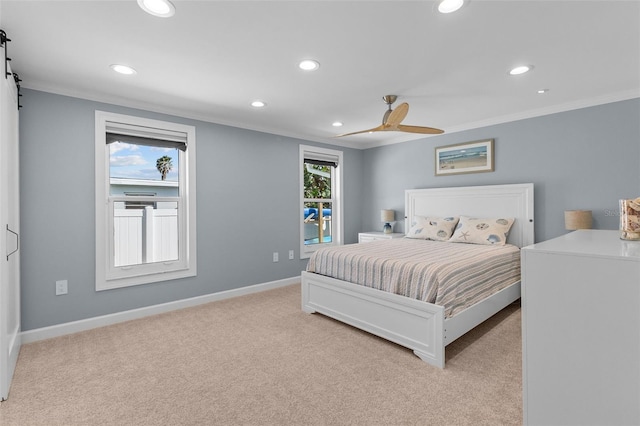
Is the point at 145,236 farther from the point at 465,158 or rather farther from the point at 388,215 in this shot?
the point at 465,158

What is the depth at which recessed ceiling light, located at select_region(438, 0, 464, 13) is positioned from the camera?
1.72 m

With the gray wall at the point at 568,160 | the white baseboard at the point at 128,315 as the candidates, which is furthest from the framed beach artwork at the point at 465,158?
the white baseboard at the point at 128,315

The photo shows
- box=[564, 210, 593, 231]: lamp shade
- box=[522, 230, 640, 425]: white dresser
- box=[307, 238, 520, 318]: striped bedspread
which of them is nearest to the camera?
box=[522, 230, 640, 425]: white dresser

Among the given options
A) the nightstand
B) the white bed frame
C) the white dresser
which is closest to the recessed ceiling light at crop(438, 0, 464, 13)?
the white dresser

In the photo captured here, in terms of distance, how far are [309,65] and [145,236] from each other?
2.53 m

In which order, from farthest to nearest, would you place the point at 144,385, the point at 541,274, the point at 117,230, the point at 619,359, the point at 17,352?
1. the point at 117,230
2. the point at 17,352
3. the point at 144,385
4. the point at 541,274
5. the point at 619,359

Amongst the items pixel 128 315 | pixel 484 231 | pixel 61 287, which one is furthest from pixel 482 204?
pixel 61 287

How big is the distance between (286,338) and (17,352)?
2102 mm

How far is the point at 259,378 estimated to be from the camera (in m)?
2.13

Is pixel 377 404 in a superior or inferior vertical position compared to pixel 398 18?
inferior

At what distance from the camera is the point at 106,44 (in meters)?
2.15

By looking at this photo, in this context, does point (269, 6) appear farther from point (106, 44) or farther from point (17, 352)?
point (17, 352)

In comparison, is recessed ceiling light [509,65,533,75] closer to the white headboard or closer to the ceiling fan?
the ceiling fan

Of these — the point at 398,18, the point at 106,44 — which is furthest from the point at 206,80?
the point at 398,18
